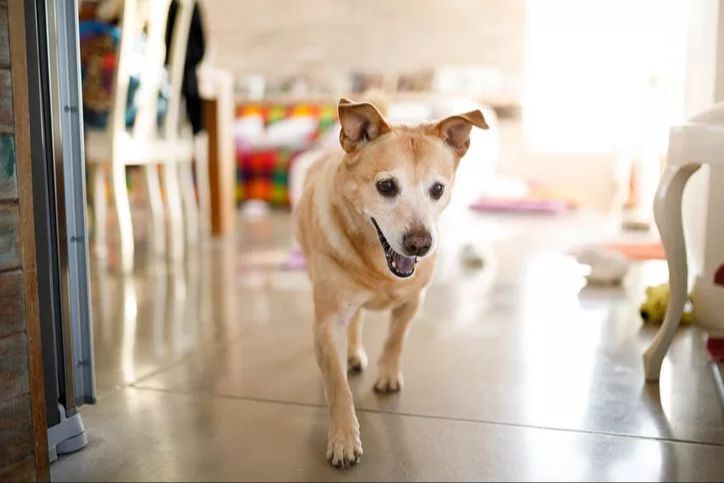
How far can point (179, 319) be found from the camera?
2410 mm

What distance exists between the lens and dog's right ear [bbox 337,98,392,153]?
4.84 ft

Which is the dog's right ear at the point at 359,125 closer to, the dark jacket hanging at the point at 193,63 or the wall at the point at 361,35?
the dark jacket hanging at the point at 193,63

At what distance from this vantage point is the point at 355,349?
6.23 ft

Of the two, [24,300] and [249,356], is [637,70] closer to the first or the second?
[249,356]

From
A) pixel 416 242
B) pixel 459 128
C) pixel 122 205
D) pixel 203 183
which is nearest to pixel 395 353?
pixel 416 242

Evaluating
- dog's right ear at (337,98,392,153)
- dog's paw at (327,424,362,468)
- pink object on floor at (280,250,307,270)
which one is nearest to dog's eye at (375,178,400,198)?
dog's right ear at (337,98,392,153)

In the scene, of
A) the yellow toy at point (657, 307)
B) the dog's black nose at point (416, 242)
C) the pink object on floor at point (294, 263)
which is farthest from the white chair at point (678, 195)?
the pink object on floor at point (294, 263)

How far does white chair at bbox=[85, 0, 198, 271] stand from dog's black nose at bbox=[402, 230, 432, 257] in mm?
2145

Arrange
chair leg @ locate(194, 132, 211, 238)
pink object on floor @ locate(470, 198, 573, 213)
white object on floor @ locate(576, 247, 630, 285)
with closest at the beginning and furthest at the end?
white object on floor @ locate(576, 247, 630, 285) < chair leg @ locate(194, 132, 211, 238) < pink object on floor @ locate(470, 198, 573, 213)

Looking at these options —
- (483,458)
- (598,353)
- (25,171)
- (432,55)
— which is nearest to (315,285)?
(483,458)

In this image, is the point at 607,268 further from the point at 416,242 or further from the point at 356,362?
the point at 416,242

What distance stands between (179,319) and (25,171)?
4.11ft

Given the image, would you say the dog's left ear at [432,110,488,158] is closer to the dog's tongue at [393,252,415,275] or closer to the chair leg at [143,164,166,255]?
the dog's tongue at [393,252,415,275]

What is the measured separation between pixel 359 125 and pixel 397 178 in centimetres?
15
